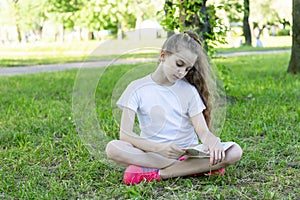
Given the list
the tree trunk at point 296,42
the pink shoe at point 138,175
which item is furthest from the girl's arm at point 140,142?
the tree trunk at point 296,42

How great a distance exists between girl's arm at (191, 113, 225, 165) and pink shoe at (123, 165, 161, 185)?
0.36 meters

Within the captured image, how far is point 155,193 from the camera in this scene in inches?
108

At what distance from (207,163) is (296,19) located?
6.18 meters

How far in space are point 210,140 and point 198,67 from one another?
0.47 metres

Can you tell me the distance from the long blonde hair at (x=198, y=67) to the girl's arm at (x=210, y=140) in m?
0.15

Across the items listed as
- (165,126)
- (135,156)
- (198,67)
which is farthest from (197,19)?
(135,156)

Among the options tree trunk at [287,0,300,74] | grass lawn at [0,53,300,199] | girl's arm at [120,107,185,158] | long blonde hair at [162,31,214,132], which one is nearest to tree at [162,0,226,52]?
grass lawn at [0,53,300,199]

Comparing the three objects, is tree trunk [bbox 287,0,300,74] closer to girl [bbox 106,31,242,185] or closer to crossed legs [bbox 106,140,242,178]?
girl [bbox 106,31,242,185]

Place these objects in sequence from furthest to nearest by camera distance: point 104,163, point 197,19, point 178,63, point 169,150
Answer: point 197,19 < point 104,163 < point 169,150 < point 178,63

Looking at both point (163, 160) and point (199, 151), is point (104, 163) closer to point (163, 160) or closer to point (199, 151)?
point (163, 160)

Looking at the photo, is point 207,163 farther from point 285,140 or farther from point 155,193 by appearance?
point 285,140

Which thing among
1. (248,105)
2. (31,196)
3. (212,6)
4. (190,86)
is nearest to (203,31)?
(212,6)

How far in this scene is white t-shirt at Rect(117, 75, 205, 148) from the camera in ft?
9.60

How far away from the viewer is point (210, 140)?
9.65ft
